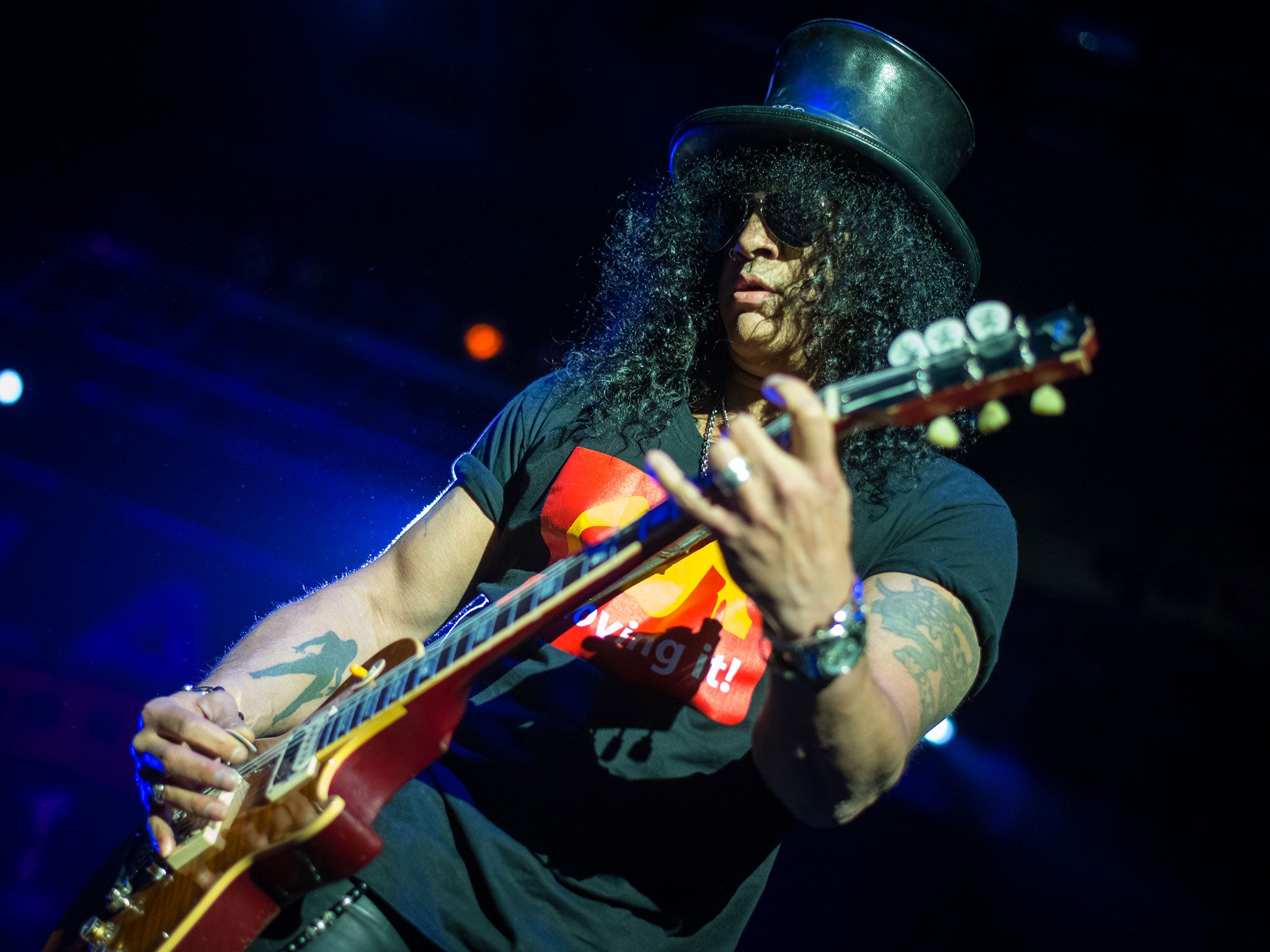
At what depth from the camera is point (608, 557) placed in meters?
1.38

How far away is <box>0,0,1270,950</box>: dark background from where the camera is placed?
403 centimetres

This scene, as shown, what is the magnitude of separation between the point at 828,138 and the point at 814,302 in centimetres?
54

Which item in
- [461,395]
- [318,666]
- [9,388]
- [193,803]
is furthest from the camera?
[9,388]

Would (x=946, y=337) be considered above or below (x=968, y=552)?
above

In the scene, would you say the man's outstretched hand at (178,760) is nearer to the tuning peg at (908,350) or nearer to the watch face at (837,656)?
the watch face at (837,656)

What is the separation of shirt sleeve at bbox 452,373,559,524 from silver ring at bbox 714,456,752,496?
129 centimetres

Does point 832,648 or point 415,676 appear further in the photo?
point 415,676

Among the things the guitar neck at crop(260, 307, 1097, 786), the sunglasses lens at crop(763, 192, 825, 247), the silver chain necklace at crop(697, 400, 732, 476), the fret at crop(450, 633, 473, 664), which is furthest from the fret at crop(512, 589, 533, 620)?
the sunglasses lens at crop(763, 192, 825, 247)

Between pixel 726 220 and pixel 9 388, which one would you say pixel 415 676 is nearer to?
pixel 726 220

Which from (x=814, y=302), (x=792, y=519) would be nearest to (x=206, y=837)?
(x=792, y=519)

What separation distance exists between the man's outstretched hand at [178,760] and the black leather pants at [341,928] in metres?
0.28

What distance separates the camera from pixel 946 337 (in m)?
1.17

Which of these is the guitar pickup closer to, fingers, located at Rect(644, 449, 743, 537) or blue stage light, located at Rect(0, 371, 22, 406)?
fingers, located at Rect(644, 449, 743, 537)

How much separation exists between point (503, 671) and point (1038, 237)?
11.1ft
